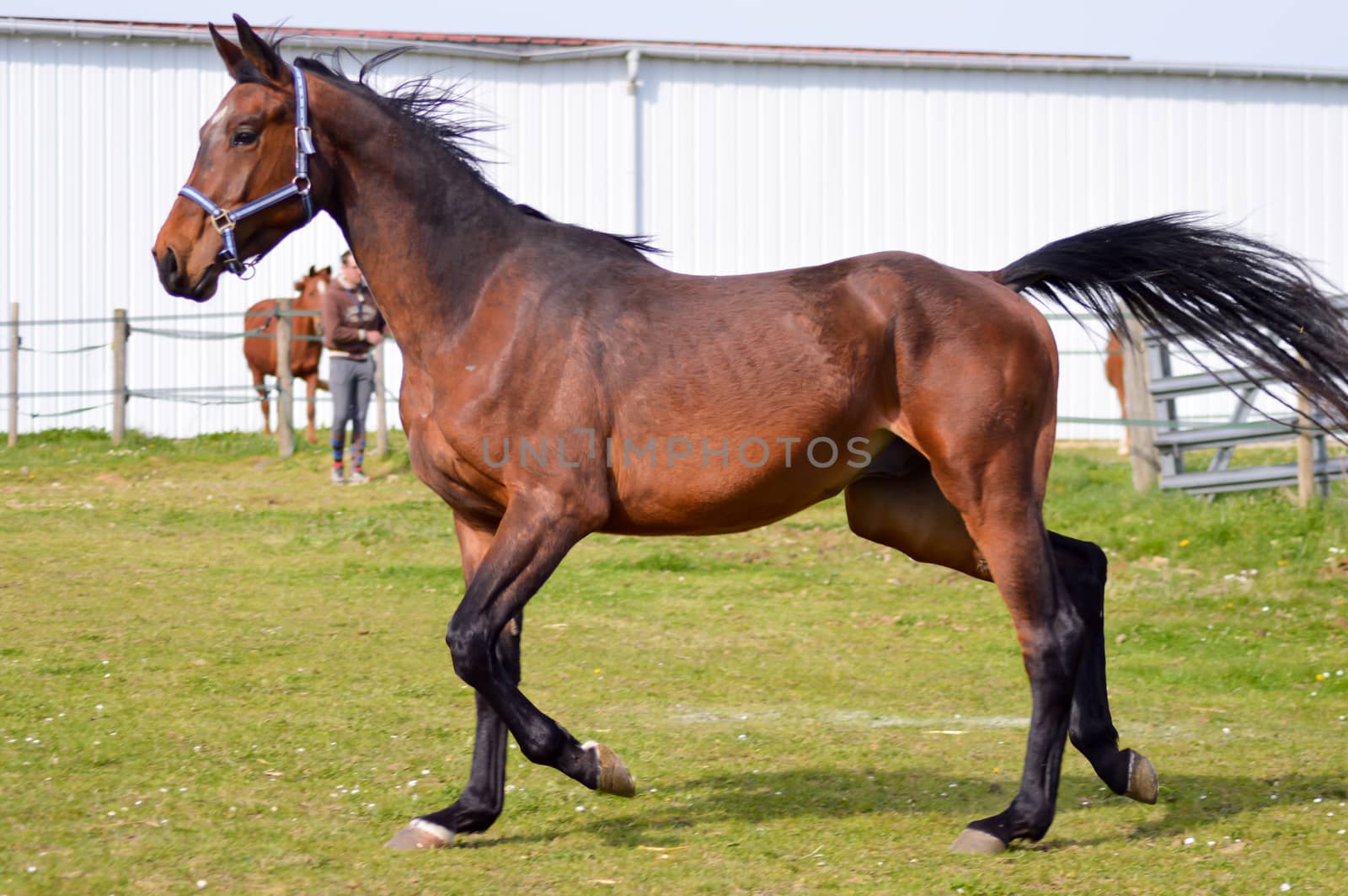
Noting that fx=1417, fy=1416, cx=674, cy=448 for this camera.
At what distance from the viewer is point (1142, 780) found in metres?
4.89

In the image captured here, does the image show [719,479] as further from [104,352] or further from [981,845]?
[104,352]

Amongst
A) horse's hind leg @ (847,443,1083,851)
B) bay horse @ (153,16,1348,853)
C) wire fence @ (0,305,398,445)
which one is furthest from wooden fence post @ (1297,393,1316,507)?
wire fence @ (0,305,398,445)

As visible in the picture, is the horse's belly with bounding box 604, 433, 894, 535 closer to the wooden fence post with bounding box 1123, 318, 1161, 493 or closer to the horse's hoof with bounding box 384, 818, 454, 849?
the horse's hoof with bounding box 384, 818, 454, 849

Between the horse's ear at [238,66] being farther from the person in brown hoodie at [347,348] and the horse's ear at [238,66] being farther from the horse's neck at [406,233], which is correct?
the person in brown hoodie at [347,348]

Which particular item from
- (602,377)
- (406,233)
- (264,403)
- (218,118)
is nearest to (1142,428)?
(602,377)

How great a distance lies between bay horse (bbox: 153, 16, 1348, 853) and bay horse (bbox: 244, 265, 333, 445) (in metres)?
13.4

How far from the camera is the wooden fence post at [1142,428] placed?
39.9 ft

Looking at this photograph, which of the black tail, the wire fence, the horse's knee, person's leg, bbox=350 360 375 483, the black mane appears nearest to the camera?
the horse's knee

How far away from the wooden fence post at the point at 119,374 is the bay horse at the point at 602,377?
1392 centimetres

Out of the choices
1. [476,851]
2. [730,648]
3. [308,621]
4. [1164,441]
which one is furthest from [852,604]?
[476,851]

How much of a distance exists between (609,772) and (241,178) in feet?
7.49

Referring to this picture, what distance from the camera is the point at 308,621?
334 inches

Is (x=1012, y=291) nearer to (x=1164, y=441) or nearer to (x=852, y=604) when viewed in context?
(x=852, y=604)

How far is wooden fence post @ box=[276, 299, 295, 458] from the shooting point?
16.4 meters
